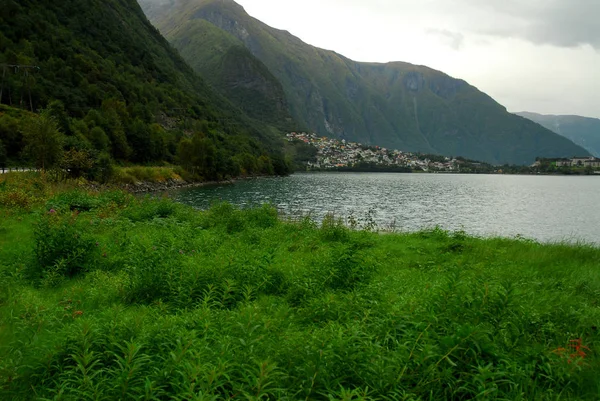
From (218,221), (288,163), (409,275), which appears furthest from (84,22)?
(409,275)

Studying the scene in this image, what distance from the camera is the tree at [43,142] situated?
99.9ft

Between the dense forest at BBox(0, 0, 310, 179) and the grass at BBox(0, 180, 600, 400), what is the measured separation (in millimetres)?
30402

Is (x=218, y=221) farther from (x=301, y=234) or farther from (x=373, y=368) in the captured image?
(x=373, y=368)

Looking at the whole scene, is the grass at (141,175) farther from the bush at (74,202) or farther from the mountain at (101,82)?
the bush at (74,202)

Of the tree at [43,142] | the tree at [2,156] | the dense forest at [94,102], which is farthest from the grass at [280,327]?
the tree at [2,156]

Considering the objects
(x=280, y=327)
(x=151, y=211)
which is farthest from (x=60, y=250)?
(x=151, y=211)

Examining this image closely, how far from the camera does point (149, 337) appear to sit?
14.7 ft

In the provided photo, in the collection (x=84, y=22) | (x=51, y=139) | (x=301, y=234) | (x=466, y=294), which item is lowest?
(x=301, y=234)

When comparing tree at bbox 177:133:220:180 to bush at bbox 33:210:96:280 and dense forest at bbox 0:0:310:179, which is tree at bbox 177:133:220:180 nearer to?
dense forest at bbox 0:0:310:179

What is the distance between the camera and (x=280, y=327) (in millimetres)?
5500


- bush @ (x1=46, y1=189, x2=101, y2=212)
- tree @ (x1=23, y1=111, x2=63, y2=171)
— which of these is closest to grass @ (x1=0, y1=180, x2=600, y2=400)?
bush @ (x1=46, y1=189, x2=101, y2=212)

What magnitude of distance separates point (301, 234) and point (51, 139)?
27661 millimetres

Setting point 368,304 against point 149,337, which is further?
point 368,304

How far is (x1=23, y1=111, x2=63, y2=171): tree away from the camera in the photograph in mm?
30453
